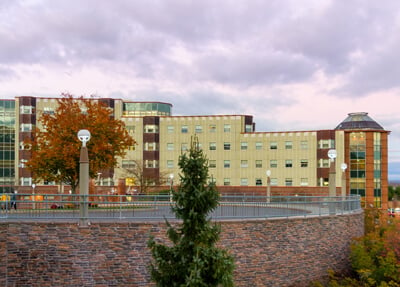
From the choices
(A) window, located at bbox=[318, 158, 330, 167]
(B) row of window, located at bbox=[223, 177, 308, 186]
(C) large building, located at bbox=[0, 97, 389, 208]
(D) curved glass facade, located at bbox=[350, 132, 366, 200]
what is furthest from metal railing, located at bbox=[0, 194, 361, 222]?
(D) curved glass facade, located at bbox=[350, 132, 366, 200]

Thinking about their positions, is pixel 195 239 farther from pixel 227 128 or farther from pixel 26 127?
pixel 26 127

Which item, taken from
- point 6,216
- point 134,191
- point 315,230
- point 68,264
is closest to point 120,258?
point 68,264

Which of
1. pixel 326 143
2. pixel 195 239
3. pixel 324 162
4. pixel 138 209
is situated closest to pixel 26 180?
pixel 324 162

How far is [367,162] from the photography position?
63.3 m

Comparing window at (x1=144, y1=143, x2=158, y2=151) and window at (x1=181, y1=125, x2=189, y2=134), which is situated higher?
window at (x1=181, y1=125, x2=189, y2=134)

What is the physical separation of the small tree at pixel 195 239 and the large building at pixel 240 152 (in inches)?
1954

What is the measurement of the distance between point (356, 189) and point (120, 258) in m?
52.0

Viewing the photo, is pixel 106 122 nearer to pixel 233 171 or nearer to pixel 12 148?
pixel 233 171

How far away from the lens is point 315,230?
79.0ft

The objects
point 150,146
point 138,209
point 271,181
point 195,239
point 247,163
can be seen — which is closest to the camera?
point 195,239

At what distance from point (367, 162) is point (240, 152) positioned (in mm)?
17333

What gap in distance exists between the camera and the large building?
62.9 metres

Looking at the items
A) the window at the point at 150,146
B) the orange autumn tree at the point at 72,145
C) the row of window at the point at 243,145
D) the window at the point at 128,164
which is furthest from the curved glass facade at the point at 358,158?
the orange autumn tree at the point at 72,145

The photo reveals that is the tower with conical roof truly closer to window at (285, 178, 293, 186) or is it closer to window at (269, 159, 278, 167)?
window at (285, 178, 293, 186)
